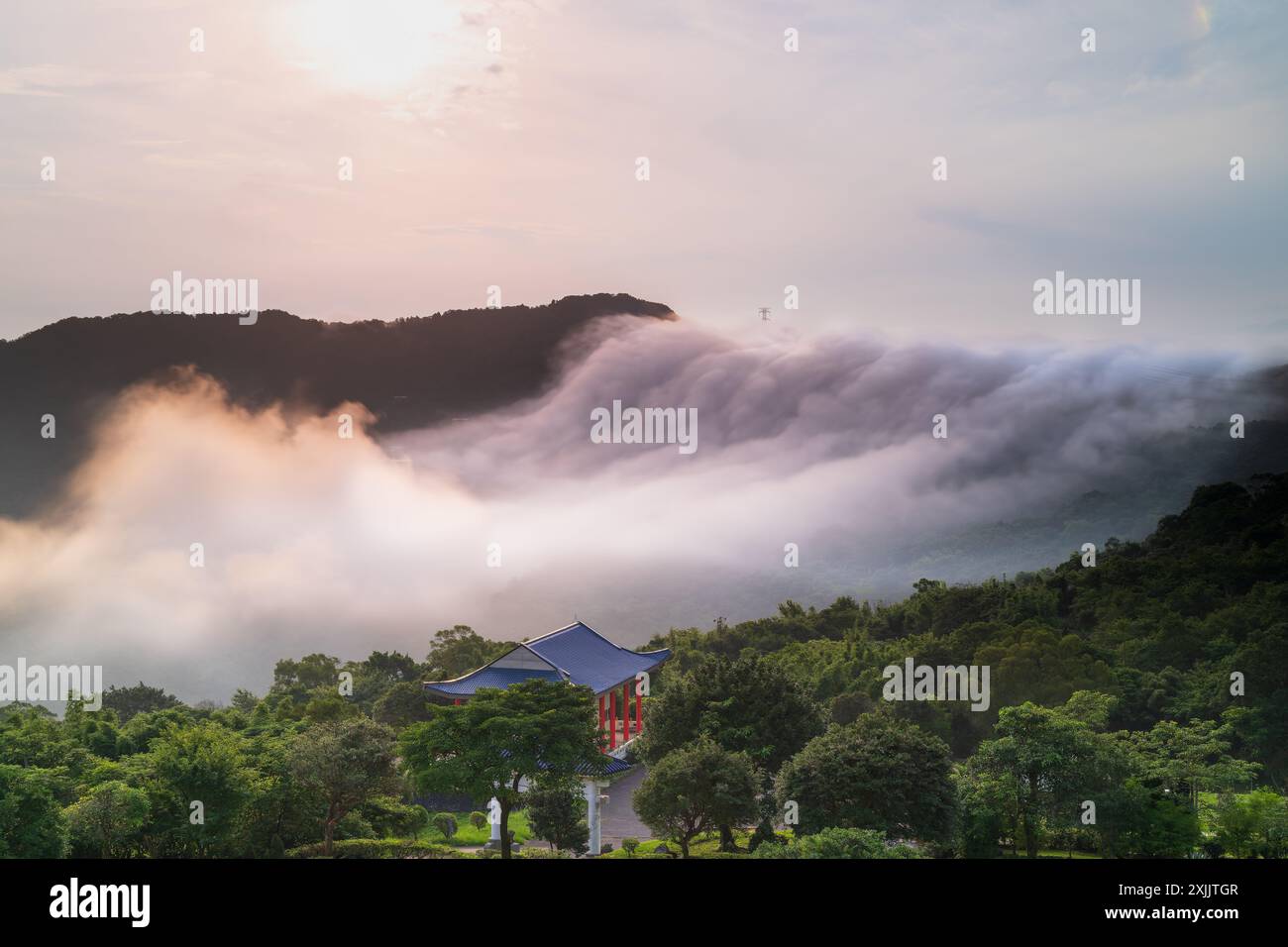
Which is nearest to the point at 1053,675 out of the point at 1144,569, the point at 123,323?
the point at 1144,569

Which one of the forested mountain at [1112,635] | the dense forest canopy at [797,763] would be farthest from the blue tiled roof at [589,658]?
the forested mountain at [1112,635]

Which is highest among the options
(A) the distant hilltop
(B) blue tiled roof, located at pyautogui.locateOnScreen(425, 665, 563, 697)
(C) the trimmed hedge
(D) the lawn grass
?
(A) the distant hilltop

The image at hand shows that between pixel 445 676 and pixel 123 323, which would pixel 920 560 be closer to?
pixel 445 676

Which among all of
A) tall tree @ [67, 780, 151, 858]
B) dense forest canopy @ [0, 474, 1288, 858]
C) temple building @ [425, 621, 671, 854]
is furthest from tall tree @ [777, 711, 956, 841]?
tall tree @ [67, 780, 151, 858]

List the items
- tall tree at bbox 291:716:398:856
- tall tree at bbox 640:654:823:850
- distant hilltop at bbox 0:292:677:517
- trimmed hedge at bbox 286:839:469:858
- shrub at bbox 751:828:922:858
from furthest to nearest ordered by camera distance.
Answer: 1. distant hilltop at bbox 0:292:677:517
2. tall tree at bbox 640:654:823:850
3. trimmed hedge at bbox 286:839:469:858
4. tall tree at bbox 291:716:398:856
5. shrub at bbox 751:828:922:858

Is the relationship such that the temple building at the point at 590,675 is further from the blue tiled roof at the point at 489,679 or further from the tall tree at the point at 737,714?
the tall tree at the point at 737,714

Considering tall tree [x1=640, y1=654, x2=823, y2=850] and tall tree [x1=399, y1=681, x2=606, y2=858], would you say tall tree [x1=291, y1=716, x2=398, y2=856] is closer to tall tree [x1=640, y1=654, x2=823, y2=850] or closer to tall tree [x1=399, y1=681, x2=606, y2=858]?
tall tree [x1=399, y1=681, x2=606, y2=858]

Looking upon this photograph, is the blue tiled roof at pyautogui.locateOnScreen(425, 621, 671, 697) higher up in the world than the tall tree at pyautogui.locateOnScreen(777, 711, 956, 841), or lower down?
higher up

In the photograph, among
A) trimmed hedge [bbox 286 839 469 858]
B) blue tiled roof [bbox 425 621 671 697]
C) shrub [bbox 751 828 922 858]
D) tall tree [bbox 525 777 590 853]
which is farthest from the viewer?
blue tiled roof [bbox 425 621 671 697]
